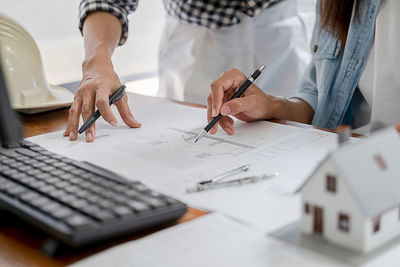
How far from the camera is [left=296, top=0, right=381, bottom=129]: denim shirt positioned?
3.61 feet

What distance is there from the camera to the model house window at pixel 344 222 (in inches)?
18.9

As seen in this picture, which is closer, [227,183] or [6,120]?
[6,120]

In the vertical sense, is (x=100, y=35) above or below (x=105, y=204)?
above

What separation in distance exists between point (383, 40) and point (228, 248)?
71 cm

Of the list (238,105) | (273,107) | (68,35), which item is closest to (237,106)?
(238,105)

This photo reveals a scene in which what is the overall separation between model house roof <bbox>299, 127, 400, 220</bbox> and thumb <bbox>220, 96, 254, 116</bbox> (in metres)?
0.46

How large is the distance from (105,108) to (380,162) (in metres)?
0.63

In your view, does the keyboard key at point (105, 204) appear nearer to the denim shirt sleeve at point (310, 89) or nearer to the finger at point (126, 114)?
the finger at point (126, 114)

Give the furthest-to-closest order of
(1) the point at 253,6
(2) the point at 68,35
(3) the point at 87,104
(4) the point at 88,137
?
(2) the point at 68,35 < (1) the point at 253,6 < (3) the point at 87,104 < (4) the point at 88,137

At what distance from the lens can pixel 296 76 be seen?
169 centimetres

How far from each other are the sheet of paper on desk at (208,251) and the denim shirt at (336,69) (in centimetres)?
66

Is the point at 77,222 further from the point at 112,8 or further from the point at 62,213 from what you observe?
the point at 112,8

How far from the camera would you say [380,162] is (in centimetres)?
50

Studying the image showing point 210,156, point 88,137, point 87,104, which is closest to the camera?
point 210,156
